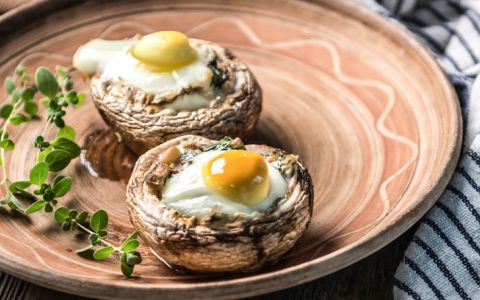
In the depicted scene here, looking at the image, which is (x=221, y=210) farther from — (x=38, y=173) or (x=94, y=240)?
(x=38, y=173)

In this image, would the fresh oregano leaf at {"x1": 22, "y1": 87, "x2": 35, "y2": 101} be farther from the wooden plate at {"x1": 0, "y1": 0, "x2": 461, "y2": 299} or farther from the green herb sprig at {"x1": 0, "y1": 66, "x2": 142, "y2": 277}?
the wooden plate at {"x1": 0, "y1": 0, "x2": 461, "y2": 299}

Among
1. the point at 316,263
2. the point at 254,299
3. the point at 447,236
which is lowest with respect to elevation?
the point at 254,299

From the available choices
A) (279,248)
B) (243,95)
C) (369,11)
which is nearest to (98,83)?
(243,95)

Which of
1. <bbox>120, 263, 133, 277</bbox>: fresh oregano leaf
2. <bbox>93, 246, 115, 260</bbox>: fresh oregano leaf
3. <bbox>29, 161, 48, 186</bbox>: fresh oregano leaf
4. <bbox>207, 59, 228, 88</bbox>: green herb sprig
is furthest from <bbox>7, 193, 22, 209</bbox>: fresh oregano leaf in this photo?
<bbox>207, 59, 228, 88</bbox>: green herb sprig

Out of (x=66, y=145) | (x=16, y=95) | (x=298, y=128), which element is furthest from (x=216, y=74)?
(x=16, y=95)

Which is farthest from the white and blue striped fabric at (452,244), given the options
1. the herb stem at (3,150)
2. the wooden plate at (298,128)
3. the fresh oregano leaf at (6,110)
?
the fresh oregano leaf at (6,110)

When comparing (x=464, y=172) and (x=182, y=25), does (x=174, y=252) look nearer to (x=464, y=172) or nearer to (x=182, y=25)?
(x=464, y=172)

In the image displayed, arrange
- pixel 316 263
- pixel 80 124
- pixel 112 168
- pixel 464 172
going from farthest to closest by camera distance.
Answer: pixel 80 124 → pixel 112 168 → pixel 464 172 → pixel 316 263
